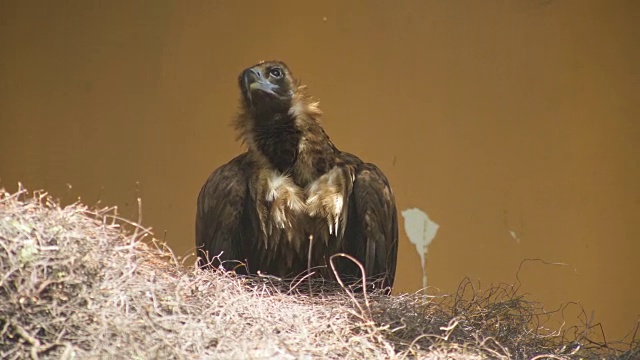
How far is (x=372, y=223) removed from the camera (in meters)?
4.81

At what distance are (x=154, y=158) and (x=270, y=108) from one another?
3.60ft

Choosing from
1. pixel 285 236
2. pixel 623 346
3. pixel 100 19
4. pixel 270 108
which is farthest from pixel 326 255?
pixel 100 19

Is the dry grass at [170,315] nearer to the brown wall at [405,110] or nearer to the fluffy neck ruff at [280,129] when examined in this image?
the fluffy neck ruff at [280,129]

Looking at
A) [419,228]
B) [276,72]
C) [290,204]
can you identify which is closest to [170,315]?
[290,204]

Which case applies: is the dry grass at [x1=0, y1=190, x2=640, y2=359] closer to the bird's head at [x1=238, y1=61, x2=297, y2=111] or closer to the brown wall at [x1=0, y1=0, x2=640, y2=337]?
the bird's head at [x1=238, y1=61, x2=297, y2=111]

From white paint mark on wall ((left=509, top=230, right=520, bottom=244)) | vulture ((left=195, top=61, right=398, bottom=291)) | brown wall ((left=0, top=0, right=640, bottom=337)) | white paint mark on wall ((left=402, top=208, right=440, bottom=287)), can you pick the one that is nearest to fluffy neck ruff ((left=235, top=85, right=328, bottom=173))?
vulture ((left=195, top=61, right=398, bottom=291))

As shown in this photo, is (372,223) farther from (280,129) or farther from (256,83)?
(256,83)

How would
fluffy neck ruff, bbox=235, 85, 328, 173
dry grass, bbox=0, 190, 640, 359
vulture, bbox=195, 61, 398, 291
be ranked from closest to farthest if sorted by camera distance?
1. dry grass, bbox=0, 190, 640, 359
2. vulture, bbox=195, 61, 398, 291
3. fluffy neck ruff, bbox=235, 85, 328, 173

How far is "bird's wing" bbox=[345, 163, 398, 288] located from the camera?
4812mm

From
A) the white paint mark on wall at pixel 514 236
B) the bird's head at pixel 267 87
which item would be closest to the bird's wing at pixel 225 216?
the bird's head at pixel 267 87

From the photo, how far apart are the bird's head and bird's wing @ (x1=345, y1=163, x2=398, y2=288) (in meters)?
0.43

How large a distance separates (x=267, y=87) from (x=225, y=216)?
1.75ft

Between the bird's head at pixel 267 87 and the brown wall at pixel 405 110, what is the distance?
3.03ft

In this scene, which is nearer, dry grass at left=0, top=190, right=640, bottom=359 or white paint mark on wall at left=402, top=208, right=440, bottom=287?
dry grass at left=0, top=190, right=640, bottom=359
